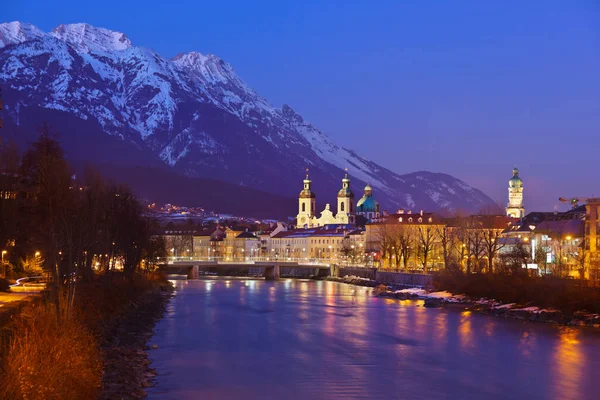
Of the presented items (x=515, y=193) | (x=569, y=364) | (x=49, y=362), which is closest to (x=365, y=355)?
(x=569, y=364)

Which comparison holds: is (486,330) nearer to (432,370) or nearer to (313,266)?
(432,370)

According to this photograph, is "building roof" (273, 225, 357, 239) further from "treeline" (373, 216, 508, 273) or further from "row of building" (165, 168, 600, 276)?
"treeline" (373, 216, 508, 273)

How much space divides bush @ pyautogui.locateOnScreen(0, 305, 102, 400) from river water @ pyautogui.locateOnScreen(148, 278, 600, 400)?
3.59m

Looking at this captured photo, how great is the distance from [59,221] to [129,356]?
8.91m

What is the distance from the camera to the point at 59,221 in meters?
41.0

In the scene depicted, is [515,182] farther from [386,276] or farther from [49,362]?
[49,362]

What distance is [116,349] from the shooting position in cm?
3488

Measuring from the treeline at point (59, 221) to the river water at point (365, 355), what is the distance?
Answer: 533 cm

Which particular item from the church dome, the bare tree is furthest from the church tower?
the bare tree

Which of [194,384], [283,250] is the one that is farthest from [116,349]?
[283,250]

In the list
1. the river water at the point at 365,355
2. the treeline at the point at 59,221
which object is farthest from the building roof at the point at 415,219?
the river water at the point at 365,355

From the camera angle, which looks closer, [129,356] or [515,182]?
[129,356]

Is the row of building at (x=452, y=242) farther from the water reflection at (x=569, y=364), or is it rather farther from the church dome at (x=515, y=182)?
the water reflection at (x=569, y=364)

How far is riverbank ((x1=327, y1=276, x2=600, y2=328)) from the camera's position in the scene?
5341cm
